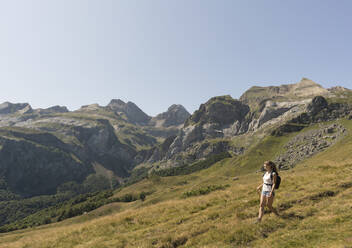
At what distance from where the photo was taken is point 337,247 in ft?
30.0

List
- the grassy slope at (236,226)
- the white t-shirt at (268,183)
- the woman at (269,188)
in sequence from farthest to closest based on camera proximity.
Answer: the white t-shirt at (268,183), the woman at (269,188), the grassy slope at (236,226)

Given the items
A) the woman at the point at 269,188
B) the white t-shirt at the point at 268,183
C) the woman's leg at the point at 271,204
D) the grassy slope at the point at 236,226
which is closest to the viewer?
the grassy slope at the point at 236,226

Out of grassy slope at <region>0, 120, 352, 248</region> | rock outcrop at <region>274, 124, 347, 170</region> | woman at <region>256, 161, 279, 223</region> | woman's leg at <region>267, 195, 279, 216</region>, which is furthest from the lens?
rock outcrop at <region>274, 124, 347, 170</region>

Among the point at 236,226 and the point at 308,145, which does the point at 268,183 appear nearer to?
the point at 236,226

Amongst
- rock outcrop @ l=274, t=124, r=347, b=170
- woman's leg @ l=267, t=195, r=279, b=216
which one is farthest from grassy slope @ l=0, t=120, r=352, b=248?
rock outcrop @ l=274, t=124, r=347, b=170

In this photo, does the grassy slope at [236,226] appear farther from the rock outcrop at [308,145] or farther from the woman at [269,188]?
the rock outcrop at [308,145]

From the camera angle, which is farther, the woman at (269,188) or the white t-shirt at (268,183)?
the white t-shirt at (268,183)

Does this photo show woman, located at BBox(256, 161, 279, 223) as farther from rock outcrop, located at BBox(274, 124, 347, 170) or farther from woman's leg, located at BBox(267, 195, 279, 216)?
rock outcrop, located at BBox(274, 124, 347, 170)

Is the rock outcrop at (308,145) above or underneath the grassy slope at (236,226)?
underneath

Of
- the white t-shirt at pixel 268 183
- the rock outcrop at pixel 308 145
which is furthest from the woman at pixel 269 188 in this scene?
the rock outcrop at pixel 308 145

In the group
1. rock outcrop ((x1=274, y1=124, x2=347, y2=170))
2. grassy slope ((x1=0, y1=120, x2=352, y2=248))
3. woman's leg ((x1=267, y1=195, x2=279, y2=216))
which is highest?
woman's leg ((x1=267, y1=195, x2=279, y2=216))

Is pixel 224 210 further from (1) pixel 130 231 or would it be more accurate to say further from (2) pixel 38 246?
(2) pixel 38 246

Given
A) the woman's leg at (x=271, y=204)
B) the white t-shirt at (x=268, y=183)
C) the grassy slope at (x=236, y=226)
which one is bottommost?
the grassy slope at (x=236, y=226)

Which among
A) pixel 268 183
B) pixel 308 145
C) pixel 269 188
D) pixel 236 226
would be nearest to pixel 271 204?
pixel 269 188
